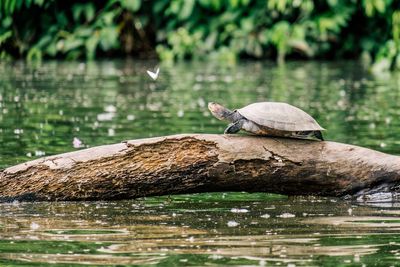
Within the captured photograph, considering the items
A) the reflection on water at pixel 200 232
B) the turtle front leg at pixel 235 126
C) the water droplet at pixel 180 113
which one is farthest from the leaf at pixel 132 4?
the turtle front leg at pixel 235 126

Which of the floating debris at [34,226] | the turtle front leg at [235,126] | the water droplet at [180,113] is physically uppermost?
the turtle front leg at [235,126]

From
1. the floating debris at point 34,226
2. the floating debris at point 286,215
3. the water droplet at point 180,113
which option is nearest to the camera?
the floating debris at point 34,226

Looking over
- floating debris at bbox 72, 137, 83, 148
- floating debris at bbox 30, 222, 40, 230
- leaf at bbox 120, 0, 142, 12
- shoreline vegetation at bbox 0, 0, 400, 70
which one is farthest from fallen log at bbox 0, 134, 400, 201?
leaf at bbox 120, 0, 142, 12

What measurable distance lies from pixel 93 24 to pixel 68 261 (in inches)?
748

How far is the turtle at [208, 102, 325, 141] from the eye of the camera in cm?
648

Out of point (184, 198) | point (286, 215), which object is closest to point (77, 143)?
point (184, 198)

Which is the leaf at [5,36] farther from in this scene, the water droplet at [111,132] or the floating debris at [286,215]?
the floating debris at [286,215]

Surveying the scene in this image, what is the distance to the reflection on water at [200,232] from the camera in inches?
A: 188

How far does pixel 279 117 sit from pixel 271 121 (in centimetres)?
6

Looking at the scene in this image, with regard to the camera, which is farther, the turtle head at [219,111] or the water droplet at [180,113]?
the water droplet at [180,113]

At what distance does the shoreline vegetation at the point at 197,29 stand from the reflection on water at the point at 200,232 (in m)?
15.5

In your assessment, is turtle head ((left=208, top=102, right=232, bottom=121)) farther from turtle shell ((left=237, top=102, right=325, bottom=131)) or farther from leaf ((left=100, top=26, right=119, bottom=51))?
leaf ((left=100, top=26, right=119, bottom=51))

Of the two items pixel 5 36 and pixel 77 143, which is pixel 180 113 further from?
pixel 5 36

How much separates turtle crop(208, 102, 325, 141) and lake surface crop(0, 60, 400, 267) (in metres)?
0.39
